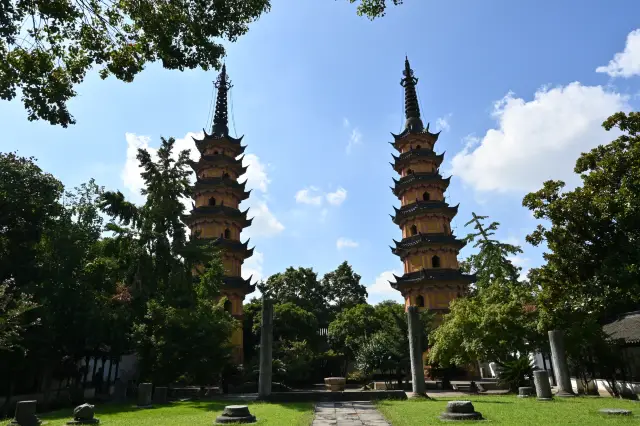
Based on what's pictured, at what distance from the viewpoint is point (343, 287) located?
5322 cm

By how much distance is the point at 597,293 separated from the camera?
1426cm

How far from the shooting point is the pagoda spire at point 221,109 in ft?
142

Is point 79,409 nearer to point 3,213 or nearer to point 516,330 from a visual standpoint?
point 3,213

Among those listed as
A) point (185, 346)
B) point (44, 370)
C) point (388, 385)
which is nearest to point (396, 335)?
point (388, 385)

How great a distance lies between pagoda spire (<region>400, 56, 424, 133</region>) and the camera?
144 ft

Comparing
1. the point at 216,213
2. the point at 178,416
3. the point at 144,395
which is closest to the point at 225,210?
the point at 216,213

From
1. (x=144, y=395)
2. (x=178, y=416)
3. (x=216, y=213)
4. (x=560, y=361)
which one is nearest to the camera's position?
(x=178, y=416)

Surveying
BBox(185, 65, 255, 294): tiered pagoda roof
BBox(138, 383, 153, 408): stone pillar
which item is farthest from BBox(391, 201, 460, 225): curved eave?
BBox(138, 383, 153, 408): stone pillar

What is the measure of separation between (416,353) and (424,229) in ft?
65.1

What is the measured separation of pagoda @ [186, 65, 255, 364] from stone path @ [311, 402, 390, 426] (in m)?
17.9

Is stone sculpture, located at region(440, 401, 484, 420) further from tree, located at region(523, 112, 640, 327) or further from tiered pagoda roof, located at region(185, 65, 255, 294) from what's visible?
tiered pagoda roof, located at region(185, 65, 255, 294)

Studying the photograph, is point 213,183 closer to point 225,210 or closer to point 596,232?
point 225,210

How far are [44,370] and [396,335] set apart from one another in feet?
64.8

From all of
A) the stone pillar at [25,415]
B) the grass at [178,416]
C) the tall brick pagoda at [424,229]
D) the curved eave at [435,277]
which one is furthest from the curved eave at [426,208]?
the stone pillar at [25,415]
